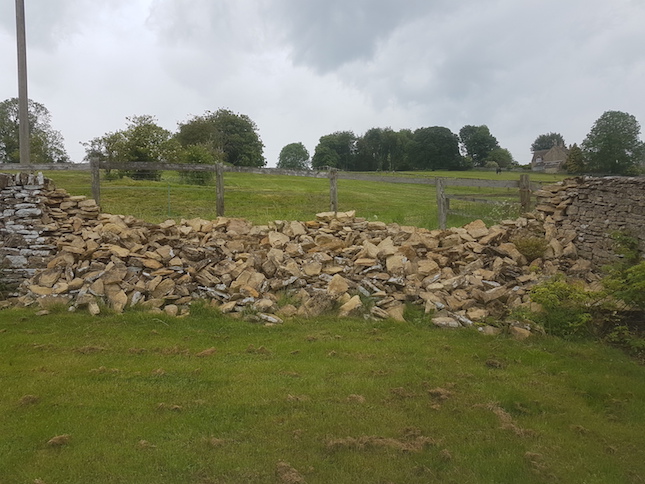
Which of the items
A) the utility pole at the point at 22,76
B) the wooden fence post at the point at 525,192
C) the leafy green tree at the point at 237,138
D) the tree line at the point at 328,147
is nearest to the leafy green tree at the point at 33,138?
the tree line at the point at 328,147

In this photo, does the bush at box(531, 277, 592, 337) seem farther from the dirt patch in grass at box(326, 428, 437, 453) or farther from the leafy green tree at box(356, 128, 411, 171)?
the leafy green tree at box(356, 128, 411, 171)

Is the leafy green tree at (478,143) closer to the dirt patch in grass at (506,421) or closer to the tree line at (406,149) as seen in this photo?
the tree line at (406,149)

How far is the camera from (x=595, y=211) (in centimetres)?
863

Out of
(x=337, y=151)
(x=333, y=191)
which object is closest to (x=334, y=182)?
(x=333, y=191)

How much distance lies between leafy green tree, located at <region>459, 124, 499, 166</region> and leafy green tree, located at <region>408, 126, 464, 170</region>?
281cm

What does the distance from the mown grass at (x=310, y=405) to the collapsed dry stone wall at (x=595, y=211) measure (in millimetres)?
2520

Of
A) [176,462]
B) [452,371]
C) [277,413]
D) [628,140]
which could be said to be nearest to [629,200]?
[628,140]

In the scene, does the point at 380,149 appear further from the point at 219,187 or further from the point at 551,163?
the point at 219,187

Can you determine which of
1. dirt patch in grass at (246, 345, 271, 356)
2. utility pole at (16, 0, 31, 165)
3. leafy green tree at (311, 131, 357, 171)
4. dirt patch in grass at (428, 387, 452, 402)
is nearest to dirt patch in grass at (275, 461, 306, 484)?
A: dirt patch in grass at (428, 387, 452, 402)

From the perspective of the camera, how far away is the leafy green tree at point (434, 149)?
2236 inches

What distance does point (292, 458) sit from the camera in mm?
Result: 3695

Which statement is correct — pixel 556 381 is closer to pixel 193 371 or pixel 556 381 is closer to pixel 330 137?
pixel 193 371

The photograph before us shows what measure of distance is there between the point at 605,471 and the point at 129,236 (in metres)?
7.84

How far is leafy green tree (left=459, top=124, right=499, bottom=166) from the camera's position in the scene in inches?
2355
